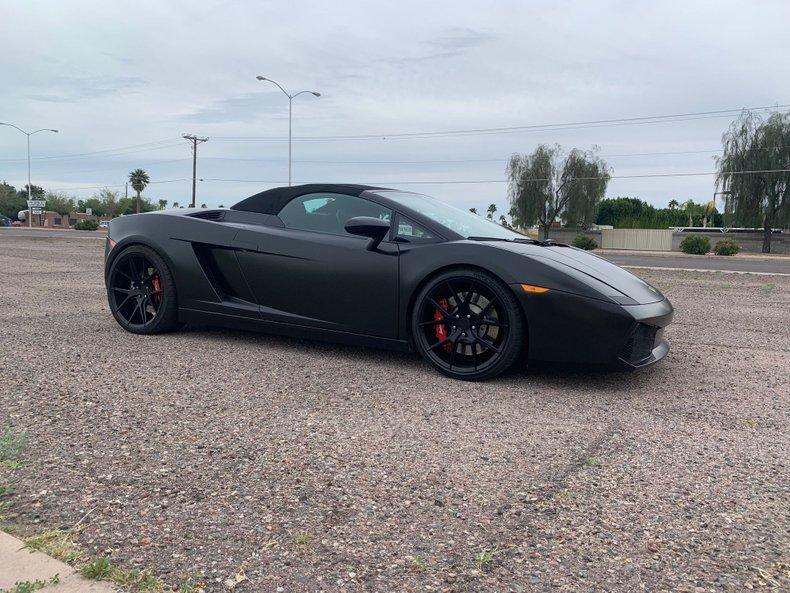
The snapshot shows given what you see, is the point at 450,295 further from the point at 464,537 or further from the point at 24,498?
the point at 24,498

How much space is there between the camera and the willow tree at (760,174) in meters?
41.4

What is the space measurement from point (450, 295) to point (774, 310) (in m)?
5.87

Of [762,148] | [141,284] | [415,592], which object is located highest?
[762,148]

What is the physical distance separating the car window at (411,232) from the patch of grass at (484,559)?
2575 mm

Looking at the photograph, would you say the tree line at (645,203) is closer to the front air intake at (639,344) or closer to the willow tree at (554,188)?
the willow tree at (554,188)

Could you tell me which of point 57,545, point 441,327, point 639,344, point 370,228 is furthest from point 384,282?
point 57,545

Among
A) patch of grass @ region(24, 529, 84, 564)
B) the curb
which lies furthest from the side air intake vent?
the curb

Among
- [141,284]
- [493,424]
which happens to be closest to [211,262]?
[141,284]

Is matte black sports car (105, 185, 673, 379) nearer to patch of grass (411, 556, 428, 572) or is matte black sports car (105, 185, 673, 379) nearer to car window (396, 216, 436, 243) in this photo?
car window (396, 216, 436, 243)

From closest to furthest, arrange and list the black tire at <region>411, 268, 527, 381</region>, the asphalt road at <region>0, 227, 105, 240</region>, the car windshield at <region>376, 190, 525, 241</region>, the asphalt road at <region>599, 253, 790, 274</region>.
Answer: the black tire at <region>411, 268, 527, 381</region>, the car windshield at <region>376, 190, 525, 241</region>, the asphalt road at <region>599, 253, 790, 274</region>, the asphalt road at <region>0, 227, 105, 240</region>

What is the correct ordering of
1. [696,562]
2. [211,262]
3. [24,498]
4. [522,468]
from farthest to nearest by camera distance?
[211,262] → [522,468] → [24,498] → [696,562]

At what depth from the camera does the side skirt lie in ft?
14.3

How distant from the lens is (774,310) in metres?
8.12

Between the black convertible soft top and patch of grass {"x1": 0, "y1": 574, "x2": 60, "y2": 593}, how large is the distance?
3.36m
